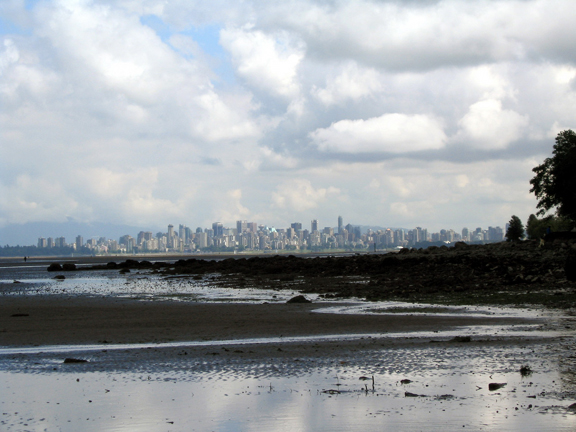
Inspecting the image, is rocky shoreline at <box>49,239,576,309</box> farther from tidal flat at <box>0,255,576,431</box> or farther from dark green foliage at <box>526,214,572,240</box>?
dark green foliage at <box>526,214,572,240</box>

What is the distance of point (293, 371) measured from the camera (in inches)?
451

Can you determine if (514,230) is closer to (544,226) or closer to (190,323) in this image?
(544,226)

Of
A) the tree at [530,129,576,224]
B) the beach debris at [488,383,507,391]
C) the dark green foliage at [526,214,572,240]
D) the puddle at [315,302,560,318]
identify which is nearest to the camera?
the beach debris at [488,383,507,391]

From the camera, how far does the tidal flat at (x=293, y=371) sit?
8320 mm

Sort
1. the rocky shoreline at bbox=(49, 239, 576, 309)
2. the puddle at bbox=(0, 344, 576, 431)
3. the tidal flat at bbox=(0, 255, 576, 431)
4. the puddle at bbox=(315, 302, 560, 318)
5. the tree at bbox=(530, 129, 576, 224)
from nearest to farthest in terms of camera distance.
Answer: the puddle at bbox=(0, 344, 576, 431), the tidal flat at bbox=(0, 255, 576, 431), the puddle at bbox=(315, 302, 560, 318), the rocky shoreline at bbox=(49, 239, 576, 309), the tree at bbox=(530, 129, 576, 224)

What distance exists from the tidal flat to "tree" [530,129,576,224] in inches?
1977

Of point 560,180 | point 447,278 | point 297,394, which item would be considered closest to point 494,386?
point 297,394

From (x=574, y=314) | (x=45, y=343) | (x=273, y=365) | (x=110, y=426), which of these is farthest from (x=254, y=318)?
(x=110, y=426)

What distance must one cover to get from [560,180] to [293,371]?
64.3m

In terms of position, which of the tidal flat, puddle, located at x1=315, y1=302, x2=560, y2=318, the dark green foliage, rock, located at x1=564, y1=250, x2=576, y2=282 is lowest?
puddle, located at x1=315, y1=302, x2=560, y2=318

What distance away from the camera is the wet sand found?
16938mm

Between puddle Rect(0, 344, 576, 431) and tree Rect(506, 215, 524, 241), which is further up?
tree Rect(506, 215, 524, 241)

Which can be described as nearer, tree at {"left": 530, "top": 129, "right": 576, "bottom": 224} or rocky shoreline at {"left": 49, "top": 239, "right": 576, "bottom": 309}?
rocky shoreline at {"left": 49, "top": 239, "right": 576, "bottom": 309}

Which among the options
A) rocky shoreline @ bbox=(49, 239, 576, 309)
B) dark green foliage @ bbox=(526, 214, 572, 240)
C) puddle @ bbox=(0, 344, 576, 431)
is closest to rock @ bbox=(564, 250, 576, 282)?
rocky shoreline @ bbox=(49, 239, 576, 309)
